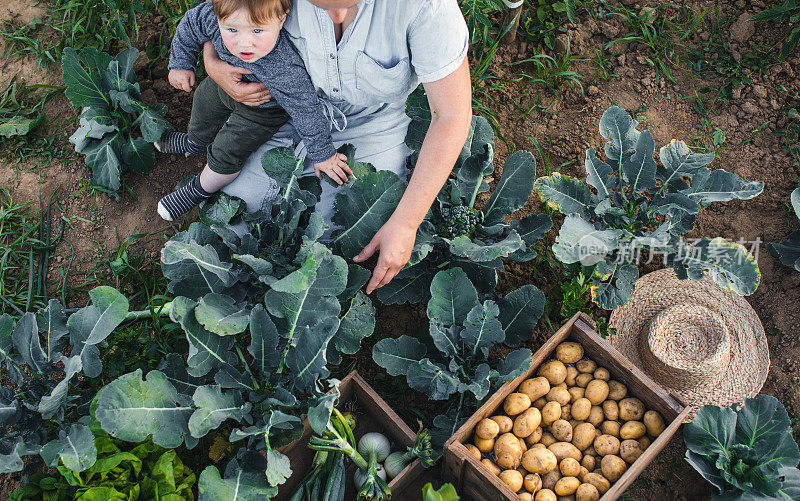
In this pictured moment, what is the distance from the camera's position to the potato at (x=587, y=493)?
6.79ft

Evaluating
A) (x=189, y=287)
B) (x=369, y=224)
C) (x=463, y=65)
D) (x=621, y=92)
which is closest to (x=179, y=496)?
(x=189, y=287)

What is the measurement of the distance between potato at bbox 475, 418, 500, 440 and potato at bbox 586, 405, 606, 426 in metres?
0.38

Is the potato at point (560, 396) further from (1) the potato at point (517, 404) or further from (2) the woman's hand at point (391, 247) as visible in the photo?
(2) the woman's hand at point (391, 247)

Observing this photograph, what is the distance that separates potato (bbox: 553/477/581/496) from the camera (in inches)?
82.9

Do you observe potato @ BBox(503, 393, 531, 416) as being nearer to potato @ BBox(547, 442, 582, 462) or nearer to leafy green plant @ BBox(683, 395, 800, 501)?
potato @ BBox(547, 442, 582, 462)

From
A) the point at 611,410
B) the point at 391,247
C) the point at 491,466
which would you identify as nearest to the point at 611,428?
the point at 611,410

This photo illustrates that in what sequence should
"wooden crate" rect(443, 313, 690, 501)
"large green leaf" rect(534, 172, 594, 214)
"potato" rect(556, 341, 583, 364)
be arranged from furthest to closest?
"large green leaf" rect(534, 172, 594, 214) → "potato" rect(556, 341, 583, 364) → "wooden crate" rect(443, 313, 690, 501)

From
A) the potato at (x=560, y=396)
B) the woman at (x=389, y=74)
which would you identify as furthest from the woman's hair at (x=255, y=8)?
the potato at (x=560, y=396)

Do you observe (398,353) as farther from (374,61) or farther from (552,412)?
(374,61)

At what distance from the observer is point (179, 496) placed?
6.55 ft

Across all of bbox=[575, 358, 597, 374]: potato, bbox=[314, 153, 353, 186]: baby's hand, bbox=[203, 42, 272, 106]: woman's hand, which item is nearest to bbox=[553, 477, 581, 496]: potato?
bbox=[575, 358, 597, 374]: potato

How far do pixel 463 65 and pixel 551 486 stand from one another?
1.51 m

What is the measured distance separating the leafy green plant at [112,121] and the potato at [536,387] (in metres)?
2.04

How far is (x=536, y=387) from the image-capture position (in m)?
2.30
